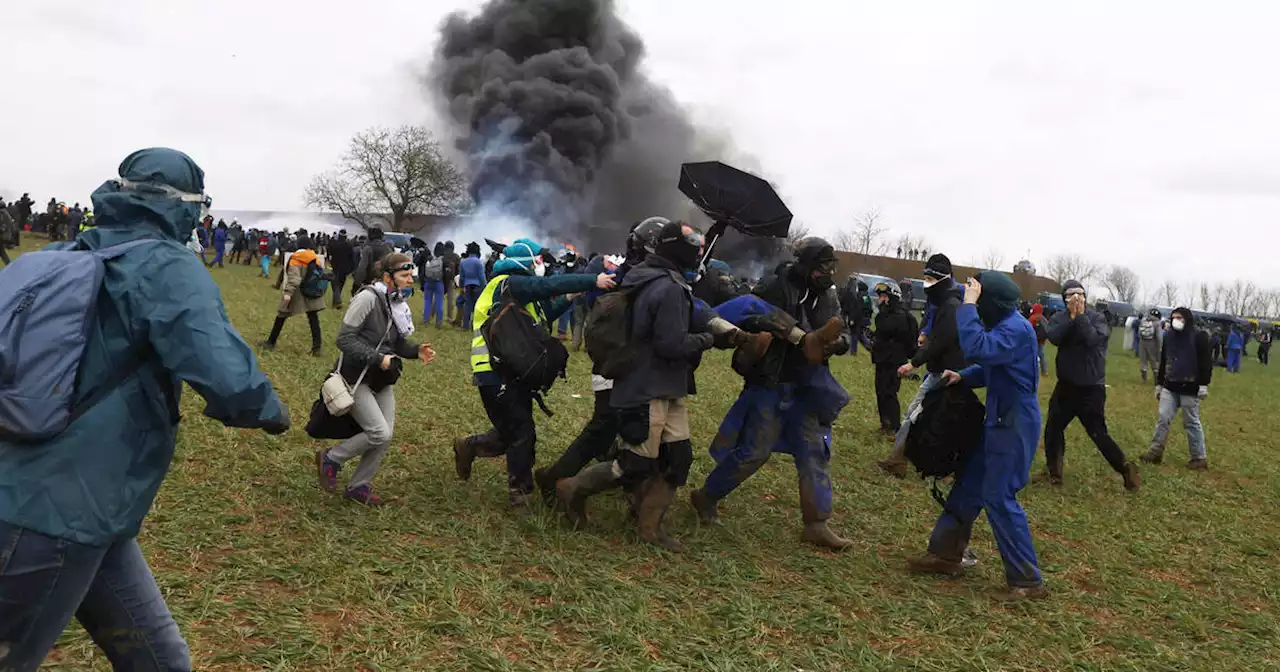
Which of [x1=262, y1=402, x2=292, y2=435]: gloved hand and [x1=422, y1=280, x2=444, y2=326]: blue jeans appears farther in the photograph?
[x1=422, y1=280, x2=444, y2=326]: blue jeans

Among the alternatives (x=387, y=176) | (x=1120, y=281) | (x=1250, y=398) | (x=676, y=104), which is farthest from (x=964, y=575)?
(x=1120, y=281)

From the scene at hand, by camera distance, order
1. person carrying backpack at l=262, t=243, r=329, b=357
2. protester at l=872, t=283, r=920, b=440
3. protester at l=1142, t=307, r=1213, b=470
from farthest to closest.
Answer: person carrying backpack at l=262, t=243, r=329, b=357 < protester at l=872, t=283, r=920, b=440 < protester at l=1142, t=307, r=1213, b=470

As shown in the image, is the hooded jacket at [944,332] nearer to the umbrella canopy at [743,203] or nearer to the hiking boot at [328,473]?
the umbrella canopy at [743,203]

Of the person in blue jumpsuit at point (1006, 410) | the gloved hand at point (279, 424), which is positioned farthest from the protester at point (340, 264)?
the gloved hand at point (279, 424)

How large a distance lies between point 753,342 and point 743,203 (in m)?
1.75

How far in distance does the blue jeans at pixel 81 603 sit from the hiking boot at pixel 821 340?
3.33 m

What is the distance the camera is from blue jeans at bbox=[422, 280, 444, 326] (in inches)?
607

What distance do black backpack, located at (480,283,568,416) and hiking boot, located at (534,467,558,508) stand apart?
46cm

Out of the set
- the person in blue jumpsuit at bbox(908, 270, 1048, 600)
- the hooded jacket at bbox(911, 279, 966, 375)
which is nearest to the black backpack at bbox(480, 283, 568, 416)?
the person in blue jumpsuit at bbox(908, 270, 1048, 600)

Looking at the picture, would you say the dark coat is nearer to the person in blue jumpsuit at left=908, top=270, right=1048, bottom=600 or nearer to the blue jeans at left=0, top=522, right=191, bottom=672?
the person in blue jumpsuit at left=908, top=270, right=1048, bottom=600

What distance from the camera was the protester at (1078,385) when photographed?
710 centimetres

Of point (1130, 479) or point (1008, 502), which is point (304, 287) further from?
point (1130, 479)

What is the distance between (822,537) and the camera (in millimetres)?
5051

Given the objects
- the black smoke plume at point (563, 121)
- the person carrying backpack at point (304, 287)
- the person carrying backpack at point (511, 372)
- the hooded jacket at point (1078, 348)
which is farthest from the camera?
the black smoke plume at point (563, 121)
